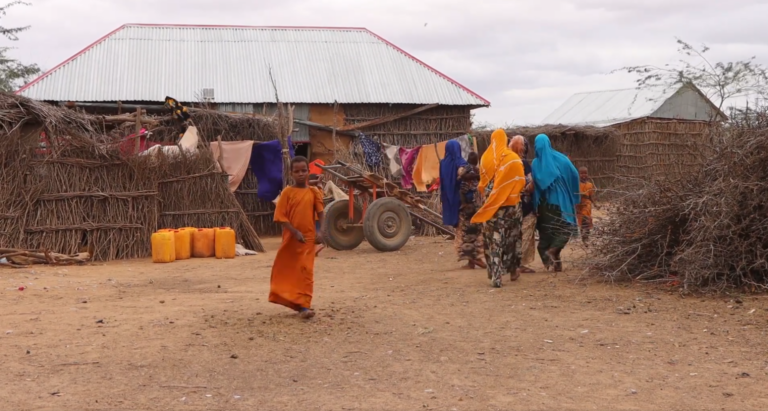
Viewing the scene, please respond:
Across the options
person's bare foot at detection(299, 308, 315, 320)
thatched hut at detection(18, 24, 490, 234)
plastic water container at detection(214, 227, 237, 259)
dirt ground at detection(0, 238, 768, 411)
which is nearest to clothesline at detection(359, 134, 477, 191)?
thatched hut at detection(18, 24, 490, 234)

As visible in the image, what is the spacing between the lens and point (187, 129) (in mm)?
15109

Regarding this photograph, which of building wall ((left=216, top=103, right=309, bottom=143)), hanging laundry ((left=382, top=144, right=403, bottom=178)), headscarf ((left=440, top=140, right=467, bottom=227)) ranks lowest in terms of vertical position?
headscarf ((left=440, top=140, right=467, bottom=227))

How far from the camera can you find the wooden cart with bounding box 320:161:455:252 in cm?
1285

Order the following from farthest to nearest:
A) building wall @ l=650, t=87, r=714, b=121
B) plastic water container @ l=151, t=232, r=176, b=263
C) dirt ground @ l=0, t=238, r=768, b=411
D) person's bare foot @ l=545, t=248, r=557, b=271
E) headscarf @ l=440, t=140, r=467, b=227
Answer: building wall @ l=650, t=87, r=714, b=121, plastic water container @ l=151, t=232, r=176, b=263, headscarf @ l=440, t=140, r=467, b=227, person's bare foot @ l=545, t=248, r=557, b=271, dirt ground @ l=0, t=238, r=768, b=411

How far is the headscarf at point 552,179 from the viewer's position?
928cm

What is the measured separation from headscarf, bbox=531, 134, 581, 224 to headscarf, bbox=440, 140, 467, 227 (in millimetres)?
1420

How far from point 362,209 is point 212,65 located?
1003 cm

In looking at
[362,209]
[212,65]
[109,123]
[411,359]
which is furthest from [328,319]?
[212,65]

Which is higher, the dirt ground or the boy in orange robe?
the boy in orange robe

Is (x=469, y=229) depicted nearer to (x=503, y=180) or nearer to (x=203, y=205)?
(x=503, y=180)

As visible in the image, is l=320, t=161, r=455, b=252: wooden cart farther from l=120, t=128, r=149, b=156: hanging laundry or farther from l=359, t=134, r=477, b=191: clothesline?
l=359, t=134, r=477, b=191: clothesline

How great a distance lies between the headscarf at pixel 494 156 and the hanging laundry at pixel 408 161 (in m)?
8.83

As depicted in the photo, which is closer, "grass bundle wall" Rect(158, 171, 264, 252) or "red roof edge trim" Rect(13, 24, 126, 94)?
"grass bundle wall" Rect(158, 171, 264, 252)

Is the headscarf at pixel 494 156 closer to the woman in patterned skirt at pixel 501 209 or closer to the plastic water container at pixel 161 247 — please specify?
the woman in patterned skirt at pixel 501 209
